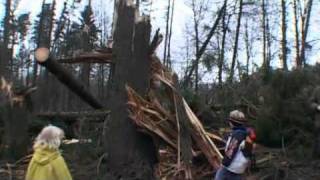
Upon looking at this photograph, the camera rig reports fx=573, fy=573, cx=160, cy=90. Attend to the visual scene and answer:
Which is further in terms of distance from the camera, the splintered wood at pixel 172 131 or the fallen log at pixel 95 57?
the fallen log at pixel 95 57

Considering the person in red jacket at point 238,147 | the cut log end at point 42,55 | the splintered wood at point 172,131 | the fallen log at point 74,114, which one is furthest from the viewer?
the fallen log at point 74,114

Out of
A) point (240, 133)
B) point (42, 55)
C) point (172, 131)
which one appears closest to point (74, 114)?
point (42, 55)

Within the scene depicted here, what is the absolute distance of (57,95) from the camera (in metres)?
38.5

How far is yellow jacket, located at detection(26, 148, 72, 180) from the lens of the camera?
694 cm

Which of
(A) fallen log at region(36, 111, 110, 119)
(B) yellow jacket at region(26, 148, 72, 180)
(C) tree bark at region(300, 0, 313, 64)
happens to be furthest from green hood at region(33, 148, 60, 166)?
(C) tree bark at region(300, 0, 313, 64)

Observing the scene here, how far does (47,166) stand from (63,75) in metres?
5.38

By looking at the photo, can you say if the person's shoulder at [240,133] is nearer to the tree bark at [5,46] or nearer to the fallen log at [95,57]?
the fallen log at [95,57]

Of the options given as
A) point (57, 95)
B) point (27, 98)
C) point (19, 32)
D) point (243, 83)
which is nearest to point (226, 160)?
point (27, 98)

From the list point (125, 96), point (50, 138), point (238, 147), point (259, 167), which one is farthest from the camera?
point (125, 96)

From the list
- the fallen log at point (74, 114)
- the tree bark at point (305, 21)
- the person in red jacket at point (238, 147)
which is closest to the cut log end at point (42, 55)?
the fallen log at point (74, 114)

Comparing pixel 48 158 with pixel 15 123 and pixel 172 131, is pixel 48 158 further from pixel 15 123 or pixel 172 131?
pixel 15 123

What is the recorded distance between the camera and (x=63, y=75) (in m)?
12.1

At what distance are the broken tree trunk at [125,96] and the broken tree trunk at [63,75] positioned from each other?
54.6 inches

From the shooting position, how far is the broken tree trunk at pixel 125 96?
1050 cm
